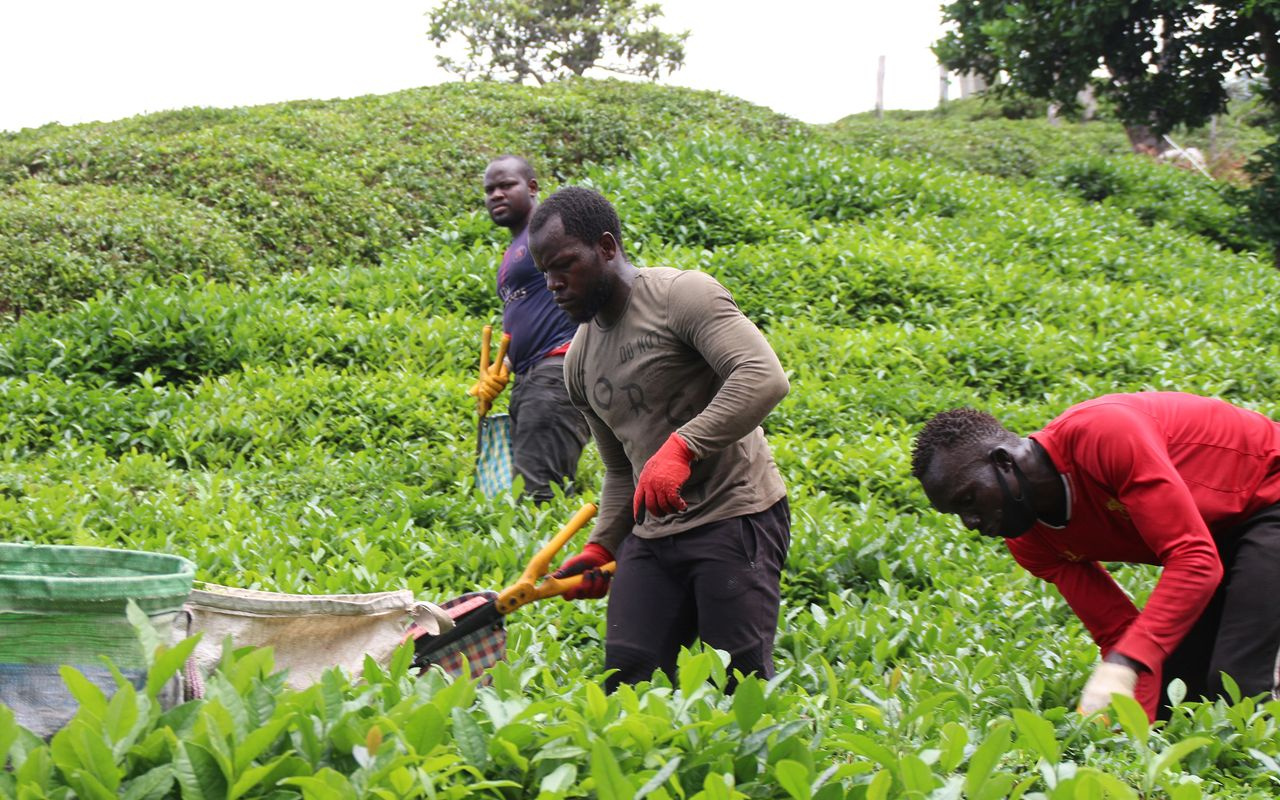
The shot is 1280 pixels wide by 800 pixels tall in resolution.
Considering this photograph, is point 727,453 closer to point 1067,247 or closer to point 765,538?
point 765,538

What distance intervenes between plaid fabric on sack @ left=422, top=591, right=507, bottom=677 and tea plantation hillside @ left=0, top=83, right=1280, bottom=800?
9cm

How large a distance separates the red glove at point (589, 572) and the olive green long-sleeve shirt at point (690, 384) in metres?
0.27

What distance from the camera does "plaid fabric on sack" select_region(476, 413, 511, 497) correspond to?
21.3ft

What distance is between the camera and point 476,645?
138 inches

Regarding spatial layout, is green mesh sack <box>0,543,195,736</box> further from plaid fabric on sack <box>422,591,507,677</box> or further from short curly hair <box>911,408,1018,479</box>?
short curly hair <box>911,408,1018,479</box>

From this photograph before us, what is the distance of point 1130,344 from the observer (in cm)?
930

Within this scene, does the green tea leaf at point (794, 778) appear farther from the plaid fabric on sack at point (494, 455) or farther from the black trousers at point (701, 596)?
the plaid fabric on sack at point (494, 455)

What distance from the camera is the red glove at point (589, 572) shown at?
385 centimetres

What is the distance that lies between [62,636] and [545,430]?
393cm

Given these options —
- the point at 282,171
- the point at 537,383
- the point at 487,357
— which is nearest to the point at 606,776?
the point at 537,383

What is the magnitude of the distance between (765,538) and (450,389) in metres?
4.73

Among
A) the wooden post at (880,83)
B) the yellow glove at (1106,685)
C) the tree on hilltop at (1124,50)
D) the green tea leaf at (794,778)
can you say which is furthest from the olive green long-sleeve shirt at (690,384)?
the wooden post at (880,83)

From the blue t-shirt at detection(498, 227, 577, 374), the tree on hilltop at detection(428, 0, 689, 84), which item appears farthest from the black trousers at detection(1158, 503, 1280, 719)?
the tree on hilltop at detection(428, 0, 689, 84)

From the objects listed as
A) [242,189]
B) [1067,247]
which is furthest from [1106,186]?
[242,189]
